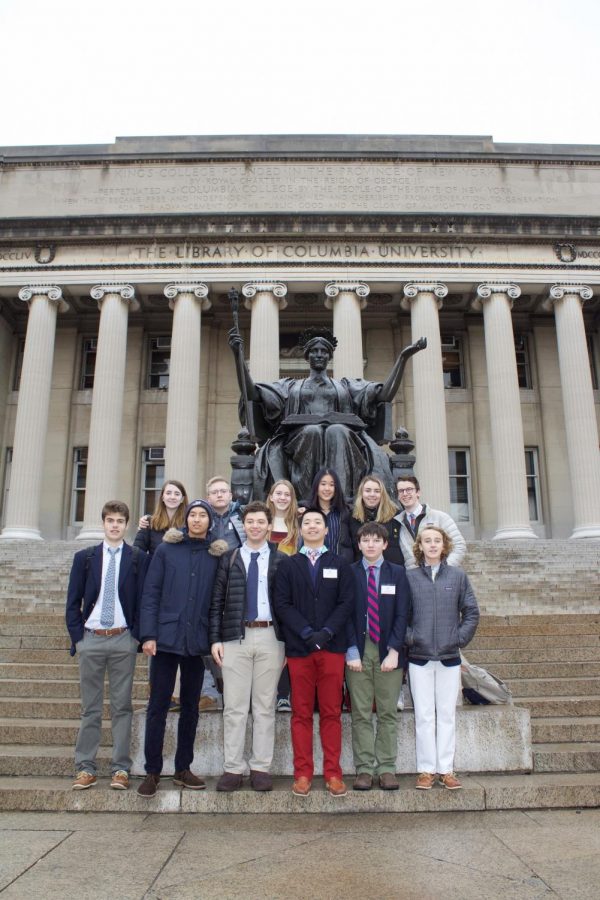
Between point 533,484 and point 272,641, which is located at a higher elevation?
point 533,484

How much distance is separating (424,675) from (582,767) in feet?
5.16

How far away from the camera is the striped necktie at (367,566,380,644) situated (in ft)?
16.4

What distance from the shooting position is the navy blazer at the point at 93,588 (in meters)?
5.18

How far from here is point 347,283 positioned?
25.1 m

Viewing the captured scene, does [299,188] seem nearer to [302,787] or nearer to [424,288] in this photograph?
[424,288]

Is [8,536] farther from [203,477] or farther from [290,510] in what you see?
[290,510]

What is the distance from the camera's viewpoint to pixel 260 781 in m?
4.62

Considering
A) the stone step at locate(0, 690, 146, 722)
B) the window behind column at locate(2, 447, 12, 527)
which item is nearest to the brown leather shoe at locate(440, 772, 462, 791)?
the stone step at locate(0, 690, 146, 722)

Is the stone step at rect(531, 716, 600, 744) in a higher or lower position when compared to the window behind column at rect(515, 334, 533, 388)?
lower

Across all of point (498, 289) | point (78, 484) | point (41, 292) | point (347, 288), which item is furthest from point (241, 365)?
point (78, 484)

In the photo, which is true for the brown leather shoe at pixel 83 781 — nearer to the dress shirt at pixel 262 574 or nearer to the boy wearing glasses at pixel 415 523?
the dress shirt at pixel 262 574

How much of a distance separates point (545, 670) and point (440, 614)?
11.5 feet

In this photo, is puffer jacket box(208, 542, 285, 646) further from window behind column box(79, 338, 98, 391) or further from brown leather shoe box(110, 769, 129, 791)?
window behind column box(79, 338, 98, 391)

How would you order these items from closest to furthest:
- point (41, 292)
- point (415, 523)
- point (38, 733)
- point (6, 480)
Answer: point (38, 733), point (415, 523), point (41, 292), point (6, 480)
